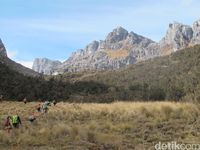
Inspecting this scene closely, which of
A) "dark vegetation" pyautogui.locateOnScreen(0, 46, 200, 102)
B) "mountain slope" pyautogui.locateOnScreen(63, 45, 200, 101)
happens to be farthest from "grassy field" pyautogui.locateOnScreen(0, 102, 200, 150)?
"mountain slope" pyautogui.locateOnScreen(63, 45, 200, 101)

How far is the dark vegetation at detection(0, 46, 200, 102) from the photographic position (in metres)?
77.2

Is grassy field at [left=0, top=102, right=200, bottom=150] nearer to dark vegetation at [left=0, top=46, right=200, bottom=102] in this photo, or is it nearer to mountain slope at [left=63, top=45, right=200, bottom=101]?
dark vegetation at [left=0, top=46, right=200, bottom=102]

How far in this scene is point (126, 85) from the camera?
130 meters

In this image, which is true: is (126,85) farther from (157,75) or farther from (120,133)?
(120,133)

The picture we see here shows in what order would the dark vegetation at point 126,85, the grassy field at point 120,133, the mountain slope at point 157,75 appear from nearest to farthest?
the grassy field at point 120,133
the dark vegetation at point 126,85
the mountain slope at point 157,75

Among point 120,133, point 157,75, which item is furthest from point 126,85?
point 120,133

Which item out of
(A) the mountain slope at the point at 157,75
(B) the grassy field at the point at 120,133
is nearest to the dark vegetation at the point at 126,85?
(A) the mountain slope at the point at 157,75

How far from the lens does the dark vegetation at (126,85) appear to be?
77.2 m

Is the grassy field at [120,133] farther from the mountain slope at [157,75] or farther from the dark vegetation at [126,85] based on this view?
the mountain slope at [157,75]

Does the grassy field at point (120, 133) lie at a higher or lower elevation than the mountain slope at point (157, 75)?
lower

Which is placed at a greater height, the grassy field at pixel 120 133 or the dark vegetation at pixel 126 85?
the dark vegetation at pixel 126 85

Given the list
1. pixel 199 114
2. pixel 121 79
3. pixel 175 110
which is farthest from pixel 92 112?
pixel 121 79

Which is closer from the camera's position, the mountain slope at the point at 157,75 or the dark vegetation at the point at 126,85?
the dark vegetation at the point at 126,85

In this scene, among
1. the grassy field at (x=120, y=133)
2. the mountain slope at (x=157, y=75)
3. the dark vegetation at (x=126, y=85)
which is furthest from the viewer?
the mountain slope at (x=157, y=75)
